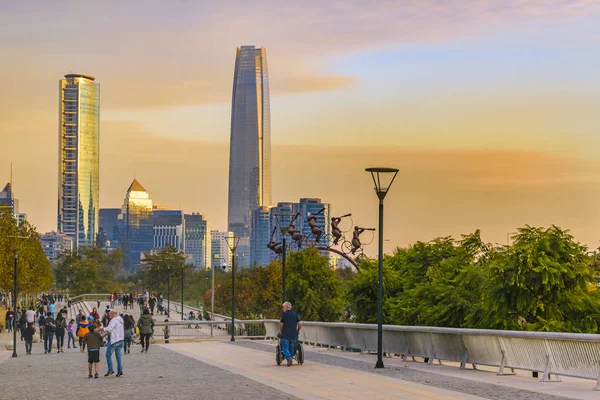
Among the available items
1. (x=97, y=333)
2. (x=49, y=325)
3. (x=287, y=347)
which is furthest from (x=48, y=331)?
(x=287, y=347)

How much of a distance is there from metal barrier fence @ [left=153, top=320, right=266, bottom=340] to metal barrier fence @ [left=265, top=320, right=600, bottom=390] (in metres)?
19.7

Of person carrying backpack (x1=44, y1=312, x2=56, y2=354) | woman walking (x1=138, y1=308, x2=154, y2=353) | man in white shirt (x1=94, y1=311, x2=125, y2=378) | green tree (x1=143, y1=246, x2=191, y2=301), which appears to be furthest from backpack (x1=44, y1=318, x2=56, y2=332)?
green tree (x1=143, y1=246, x2=191, y2=301)

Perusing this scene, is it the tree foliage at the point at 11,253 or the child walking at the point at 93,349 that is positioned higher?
the tree foliage at the point at 11,253

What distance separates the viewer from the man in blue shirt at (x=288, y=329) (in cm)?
2661

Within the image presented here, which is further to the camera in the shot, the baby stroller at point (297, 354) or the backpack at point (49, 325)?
the backpack at point (49, 325)

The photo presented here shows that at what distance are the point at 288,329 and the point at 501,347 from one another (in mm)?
6502

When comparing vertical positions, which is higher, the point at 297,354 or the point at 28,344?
the point at 297,354

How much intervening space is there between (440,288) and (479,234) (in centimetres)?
562

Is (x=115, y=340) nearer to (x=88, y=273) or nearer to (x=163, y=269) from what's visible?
(x=163, y=269)

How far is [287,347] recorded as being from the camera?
27.3 m

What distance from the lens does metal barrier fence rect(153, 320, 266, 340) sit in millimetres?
50656

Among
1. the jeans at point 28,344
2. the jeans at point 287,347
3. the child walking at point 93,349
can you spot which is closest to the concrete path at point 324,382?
the jeans at point 287,347

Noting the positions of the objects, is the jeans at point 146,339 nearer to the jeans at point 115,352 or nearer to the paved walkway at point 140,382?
the paved walkway at point 140,382

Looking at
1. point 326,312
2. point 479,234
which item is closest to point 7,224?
point 326,312
